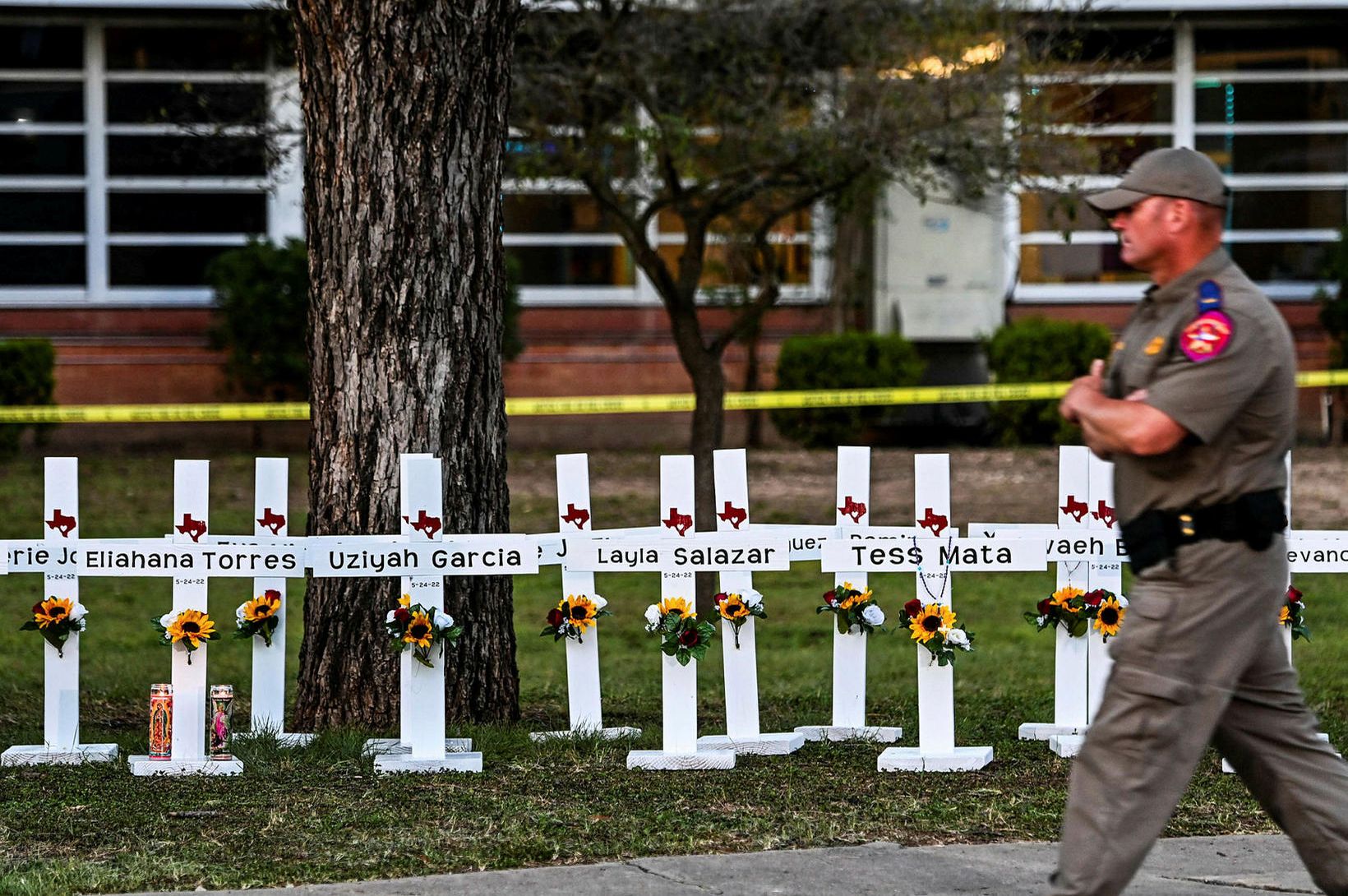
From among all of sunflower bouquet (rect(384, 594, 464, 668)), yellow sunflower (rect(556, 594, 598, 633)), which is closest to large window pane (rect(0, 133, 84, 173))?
sunflower bouquet (rect(384, 594, 464, 668))

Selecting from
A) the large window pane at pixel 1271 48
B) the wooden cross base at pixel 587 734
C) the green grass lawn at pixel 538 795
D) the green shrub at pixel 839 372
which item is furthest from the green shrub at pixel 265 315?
the wooden cross base at pixel 587 734

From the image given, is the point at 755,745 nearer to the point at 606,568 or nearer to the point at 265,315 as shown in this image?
the point at 606,568

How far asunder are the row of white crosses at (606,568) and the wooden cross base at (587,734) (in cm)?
2

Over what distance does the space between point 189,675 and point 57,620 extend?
2.11ft

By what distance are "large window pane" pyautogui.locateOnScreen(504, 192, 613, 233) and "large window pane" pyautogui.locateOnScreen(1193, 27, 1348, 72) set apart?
24.4 ft

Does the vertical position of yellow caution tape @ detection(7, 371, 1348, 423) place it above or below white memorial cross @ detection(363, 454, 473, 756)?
above

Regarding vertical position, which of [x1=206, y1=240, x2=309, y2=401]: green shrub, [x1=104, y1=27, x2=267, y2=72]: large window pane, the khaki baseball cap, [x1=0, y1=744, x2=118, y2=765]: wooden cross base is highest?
[x1=104, y1=27, x2=267, y2=72]: large window pane

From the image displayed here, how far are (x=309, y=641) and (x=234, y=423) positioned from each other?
13440 mm

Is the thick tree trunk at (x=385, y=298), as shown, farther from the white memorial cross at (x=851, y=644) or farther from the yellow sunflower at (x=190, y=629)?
the white memorial cross at (x=851, y=644)

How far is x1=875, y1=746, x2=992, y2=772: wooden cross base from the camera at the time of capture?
647 centimetres

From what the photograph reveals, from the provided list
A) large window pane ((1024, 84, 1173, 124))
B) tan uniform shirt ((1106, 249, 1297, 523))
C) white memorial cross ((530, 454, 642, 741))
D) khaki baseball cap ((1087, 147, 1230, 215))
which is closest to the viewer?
tan uniform shirt ((1106, 249, 1297, 523))

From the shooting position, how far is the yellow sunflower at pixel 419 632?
646 cm

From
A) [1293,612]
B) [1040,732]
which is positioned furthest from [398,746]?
[1293,612]

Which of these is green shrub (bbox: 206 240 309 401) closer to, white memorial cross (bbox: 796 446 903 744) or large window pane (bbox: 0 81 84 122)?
large window pane (bbox: 0 81 84 122)
